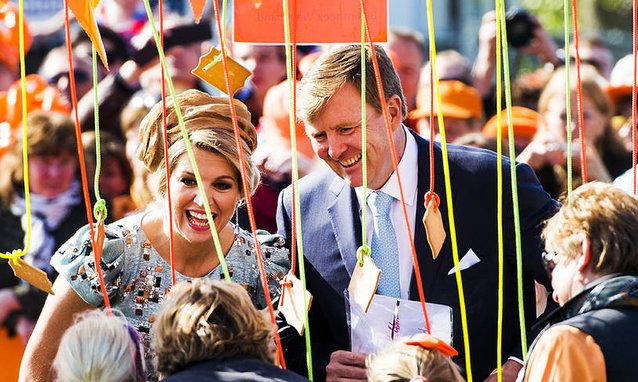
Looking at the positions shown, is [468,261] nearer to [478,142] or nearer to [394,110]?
[394,110]

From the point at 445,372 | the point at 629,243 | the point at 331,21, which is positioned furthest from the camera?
the point at 331,21

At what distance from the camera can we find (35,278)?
2100 mm

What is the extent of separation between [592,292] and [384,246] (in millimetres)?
729

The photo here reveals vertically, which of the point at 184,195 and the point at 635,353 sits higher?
the point at 184,195

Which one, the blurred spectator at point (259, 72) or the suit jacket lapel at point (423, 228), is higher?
the blurred spectator at point (259, 72)

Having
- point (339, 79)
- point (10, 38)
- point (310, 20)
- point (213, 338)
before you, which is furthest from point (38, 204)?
point (213, 338)

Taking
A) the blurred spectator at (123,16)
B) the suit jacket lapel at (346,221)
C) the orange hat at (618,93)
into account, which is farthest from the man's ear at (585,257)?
the blurred spectator at (123,16)

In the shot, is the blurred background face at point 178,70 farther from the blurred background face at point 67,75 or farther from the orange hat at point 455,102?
the orange hat at point 455,102

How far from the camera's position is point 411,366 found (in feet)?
5.91

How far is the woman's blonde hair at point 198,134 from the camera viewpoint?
2.46 meters

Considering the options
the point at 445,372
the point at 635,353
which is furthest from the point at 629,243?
the point at 445,372

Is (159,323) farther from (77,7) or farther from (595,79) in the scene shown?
(595,79)

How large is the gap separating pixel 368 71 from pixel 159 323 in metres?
0.97

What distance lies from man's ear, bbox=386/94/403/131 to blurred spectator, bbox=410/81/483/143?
6.16ft
